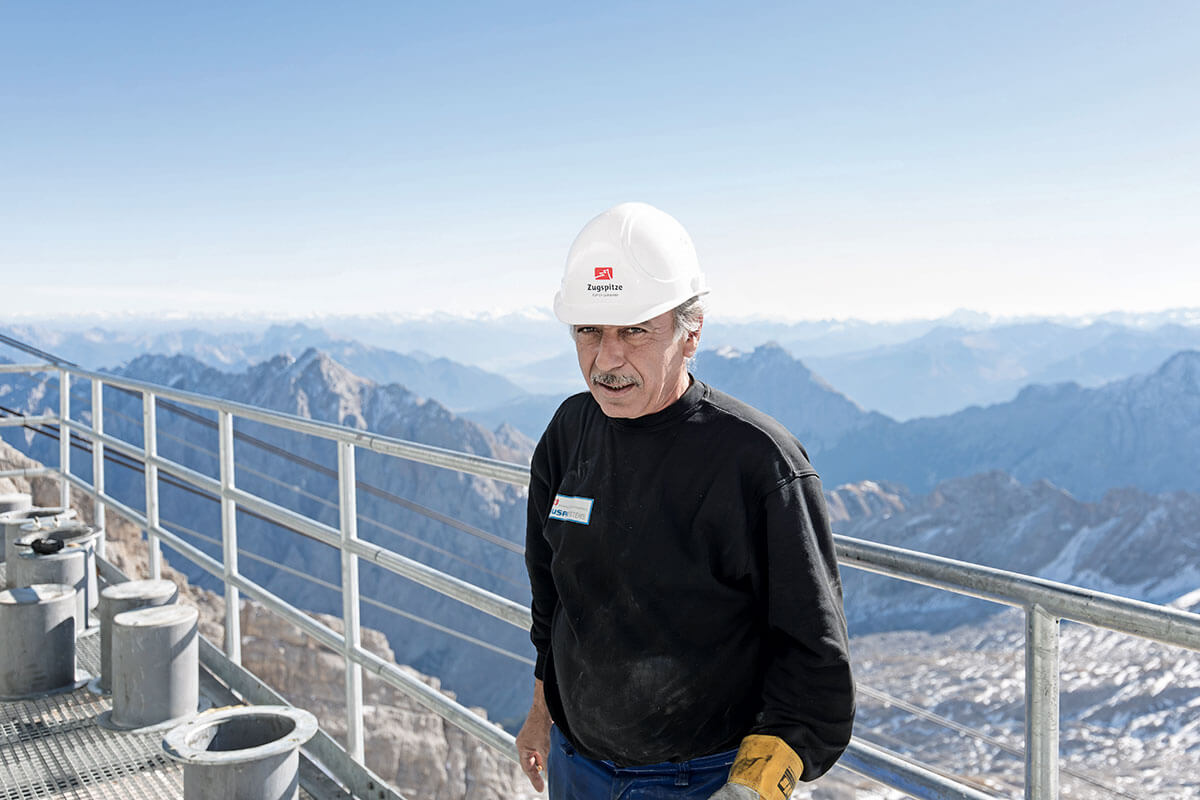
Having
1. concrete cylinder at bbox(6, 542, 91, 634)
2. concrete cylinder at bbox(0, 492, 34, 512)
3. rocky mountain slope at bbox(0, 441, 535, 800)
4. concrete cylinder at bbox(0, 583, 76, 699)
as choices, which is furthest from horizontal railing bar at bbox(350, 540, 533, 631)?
rocky mountain slope at bbox(0, 441, 535, 800)

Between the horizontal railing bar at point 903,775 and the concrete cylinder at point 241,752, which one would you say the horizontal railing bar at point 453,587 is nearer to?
Answer: the concrete cylinder at point 241,752

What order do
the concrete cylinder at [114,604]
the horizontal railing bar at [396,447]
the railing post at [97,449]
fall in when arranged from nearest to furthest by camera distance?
the horizontal railing bar at [396,447] → the concrete cylinder at [114,604] → the railing post at [97,449]

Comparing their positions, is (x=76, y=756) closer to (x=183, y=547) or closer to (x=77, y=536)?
→ (x=183, y=547)

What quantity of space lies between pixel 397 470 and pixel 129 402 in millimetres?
66139

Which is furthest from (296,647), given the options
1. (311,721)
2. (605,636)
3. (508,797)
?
(605,636)

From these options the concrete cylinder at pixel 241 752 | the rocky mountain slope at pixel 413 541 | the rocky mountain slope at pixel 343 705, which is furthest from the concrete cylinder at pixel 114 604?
the rocky mountain slope at pixel 413 541

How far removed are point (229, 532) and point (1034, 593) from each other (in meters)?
3.83

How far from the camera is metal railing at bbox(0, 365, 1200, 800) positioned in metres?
1.40

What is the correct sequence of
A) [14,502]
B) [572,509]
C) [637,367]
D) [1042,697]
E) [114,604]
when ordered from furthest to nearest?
1. [14,502]
2. [114,604]
3. [572,509]
4. [637,367]
5. [1042,697]

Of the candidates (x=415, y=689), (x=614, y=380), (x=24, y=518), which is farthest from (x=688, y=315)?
(x=24, y=518)

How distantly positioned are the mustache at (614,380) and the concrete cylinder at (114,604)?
10.7ft

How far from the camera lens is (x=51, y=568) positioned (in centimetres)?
469

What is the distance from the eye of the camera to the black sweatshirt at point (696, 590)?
136 centimetres

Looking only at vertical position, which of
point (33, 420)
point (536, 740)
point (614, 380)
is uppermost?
point (614, 380)
